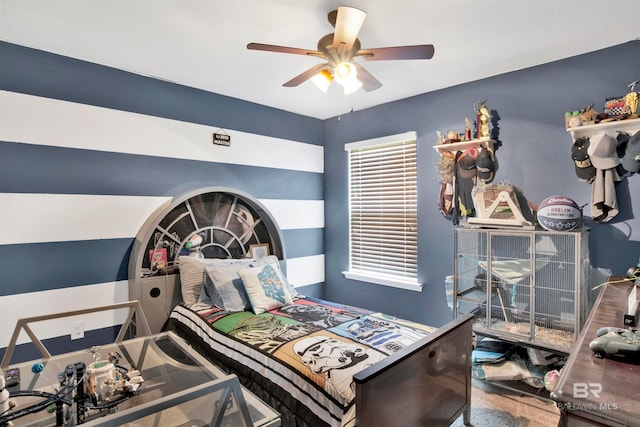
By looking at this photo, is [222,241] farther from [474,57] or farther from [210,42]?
[474,57]

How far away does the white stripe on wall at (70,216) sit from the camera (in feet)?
7.58

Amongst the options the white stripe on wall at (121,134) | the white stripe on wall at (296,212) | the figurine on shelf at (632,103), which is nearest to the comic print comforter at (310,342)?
the white stripe on wall at (296,212)

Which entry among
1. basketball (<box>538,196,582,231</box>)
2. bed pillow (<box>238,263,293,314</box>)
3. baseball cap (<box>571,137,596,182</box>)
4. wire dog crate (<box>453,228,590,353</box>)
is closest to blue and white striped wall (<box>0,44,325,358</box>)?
bed pillow (<box>238,263,293,314</box>)

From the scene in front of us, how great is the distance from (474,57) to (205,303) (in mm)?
2908

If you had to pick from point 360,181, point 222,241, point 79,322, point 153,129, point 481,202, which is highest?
point 153,129

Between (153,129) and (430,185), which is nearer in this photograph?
(153,129)

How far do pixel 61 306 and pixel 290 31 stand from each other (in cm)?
254

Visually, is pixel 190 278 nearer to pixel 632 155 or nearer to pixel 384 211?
pixel 384 211

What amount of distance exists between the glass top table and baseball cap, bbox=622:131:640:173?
2.64 meters

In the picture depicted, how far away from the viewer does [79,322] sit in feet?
8.38

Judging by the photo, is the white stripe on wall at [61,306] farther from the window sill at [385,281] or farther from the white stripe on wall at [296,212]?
the window sill at [385,281]

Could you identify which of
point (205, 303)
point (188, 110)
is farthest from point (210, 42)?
point (205, 303)

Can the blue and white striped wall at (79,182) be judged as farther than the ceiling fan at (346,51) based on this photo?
Yes

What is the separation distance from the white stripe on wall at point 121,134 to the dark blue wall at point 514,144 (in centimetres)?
116
